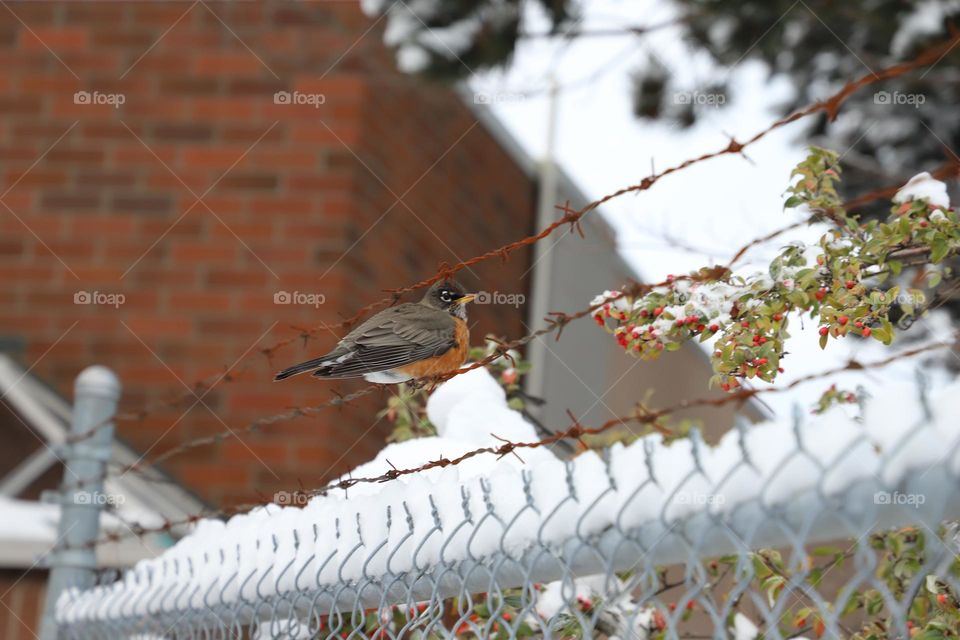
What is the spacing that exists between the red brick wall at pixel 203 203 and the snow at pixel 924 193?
4028mm

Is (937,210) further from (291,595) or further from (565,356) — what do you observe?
(565,356)

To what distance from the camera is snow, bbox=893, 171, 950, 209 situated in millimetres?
2352

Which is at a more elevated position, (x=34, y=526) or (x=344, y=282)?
(x=344, y=282)

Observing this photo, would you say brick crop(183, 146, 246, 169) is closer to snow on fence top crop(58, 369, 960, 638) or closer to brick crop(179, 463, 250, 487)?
brick crop(179, 463, 250, 487)

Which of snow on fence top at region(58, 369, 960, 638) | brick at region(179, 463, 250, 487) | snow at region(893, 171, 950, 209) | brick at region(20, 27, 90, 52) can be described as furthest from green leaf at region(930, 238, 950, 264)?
brick at region(20, 27, 90, 52)

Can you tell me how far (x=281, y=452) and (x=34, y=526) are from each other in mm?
1415

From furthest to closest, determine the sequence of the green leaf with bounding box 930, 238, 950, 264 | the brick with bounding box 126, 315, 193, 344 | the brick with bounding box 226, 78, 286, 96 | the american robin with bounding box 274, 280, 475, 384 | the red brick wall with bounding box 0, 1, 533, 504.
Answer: the brick with bounding box 226, 78, 286, 96 < the brick with bounding box 126, 315, 193, 344 < the red brick wall with bounding box 0, 1, 533, 504 < the american robin with bounding box 274, 280, 475, 384 < the green leaf with bounding box 930, 238, 950, 264

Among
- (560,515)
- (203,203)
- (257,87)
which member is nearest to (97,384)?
(560,515)

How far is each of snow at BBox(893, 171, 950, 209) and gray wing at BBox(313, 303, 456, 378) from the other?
57.9 inches

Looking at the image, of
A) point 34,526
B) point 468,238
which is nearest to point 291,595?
point 34,526

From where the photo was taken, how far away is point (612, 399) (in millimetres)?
10555

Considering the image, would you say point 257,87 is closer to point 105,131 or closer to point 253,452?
point 105,131

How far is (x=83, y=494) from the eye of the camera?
3684 mm

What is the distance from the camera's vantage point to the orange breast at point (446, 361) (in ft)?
11.4
